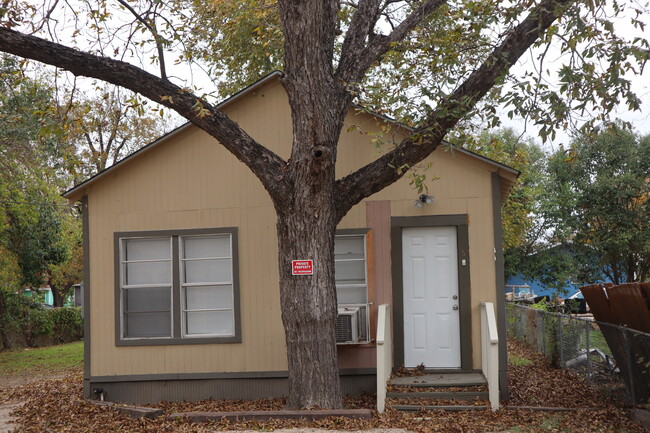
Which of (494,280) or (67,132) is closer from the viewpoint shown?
(67,132)

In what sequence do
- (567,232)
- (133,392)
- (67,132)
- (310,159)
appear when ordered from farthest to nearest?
(567,232)
(133,392)
(67,132)
(310,159)

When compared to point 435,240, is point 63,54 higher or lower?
higher

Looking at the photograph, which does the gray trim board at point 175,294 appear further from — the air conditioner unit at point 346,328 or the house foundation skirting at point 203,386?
the air conditioner unit at point 346,328

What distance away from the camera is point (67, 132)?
1000cm

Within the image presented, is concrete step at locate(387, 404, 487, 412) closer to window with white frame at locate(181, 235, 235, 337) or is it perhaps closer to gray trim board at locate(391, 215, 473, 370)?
gray trim board at locate(391, 215, 473, 370)

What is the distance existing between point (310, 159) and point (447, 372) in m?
3.89

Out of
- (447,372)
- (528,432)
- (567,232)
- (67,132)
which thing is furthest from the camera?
(567,232)

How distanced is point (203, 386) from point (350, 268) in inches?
114

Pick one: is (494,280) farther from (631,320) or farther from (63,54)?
(63,54)

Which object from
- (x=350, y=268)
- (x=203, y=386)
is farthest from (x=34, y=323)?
(x=350, y=268)

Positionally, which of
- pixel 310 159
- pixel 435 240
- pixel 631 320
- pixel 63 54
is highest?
pixel 63 54

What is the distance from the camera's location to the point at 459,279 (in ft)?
35.8

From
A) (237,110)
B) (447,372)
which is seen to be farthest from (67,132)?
(447,372)

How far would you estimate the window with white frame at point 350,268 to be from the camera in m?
11.2
